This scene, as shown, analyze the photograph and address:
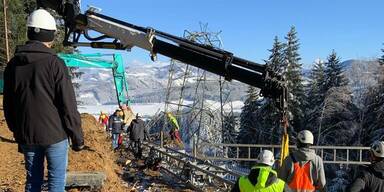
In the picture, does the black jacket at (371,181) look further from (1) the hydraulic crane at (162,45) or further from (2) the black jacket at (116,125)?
(2) the black jacket at (116,125)

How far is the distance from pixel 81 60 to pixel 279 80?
64.8ft

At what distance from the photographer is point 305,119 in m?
54.9

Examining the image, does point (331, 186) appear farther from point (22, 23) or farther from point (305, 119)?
point (22, 23)

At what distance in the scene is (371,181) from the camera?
216 inches

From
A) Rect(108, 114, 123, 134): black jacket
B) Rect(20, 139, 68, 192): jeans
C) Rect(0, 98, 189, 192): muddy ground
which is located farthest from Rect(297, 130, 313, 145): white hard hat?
Rect(108, 114, 123, 134): black jacket

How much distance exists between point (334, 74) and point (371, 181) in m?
50.1

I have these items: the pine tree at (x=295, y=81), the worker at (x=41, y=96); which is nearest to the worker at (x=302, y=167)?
the worker at (x=41, y=96)

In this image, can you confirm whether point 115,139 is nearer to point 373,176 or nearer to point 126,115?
point 126,115

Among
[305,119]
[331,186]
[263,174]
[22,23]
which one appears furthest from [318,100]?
[263,174]

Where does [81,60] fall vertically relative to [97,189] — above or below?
above

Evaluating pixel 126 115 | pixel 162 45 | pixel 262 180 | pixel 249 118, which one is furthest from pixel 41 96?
pixel 249 118

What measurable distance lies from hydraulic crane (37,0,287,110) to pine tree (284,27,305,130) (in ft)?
A: 140

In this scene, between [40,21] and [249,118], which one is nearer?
[40,21]

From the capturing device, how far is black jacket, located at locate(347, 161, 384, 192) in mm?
5473
